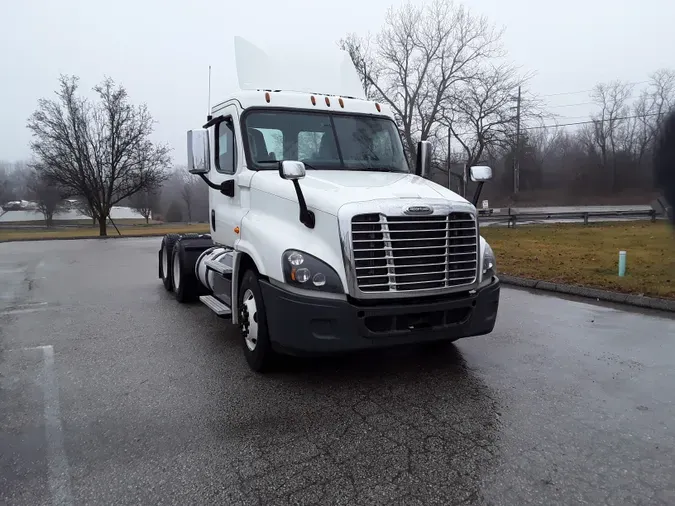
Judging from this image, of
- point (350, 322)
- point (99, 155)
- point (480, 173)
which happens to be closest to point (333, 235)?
point (350, 322)

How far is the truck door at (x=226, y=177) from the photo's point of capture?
5.93m

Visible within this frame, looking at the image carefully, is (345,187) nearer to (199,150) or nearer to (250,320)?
(250,320)

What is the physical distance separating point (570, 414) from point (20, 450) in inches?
157

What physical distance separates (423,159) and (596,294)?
4.40 meters

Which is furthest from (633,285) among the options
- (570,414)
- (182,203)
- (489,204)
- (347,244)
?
(182,203)

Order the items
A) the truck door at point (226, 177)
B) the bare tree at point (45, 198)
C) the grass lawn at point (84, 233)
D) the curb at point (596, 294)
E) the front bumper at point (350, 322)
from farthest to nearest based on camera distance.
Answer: the bare tree at point (45, 198) → the grass lawn at point (84, 233) → the curb at point (596, 294) → the truck door at point (226, 177) → the front bumper at point (350, 322)

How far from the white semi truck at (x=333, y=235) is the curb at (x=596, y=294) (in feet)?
12.8

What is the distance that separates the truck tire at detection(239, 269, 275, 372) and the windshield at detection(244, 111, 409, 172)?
138 cm

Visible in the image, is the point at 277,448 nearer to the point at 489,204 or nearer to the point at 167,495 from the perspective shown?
the point at 167,495

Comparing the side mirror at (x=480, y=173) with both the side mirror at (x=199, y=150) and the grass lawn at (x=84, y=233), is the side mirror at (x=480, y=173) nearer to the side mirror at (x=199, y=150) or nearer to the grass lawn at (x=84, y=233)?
the side mirror at (x=199, y=150)

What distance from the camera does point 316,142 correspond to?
577 cm

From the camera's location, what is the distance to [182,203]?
85.5 meters

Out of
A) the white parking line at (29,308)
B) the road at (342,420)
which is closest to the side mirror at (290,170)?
the road at (342,420)

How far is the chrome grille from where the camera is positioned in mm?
4289
